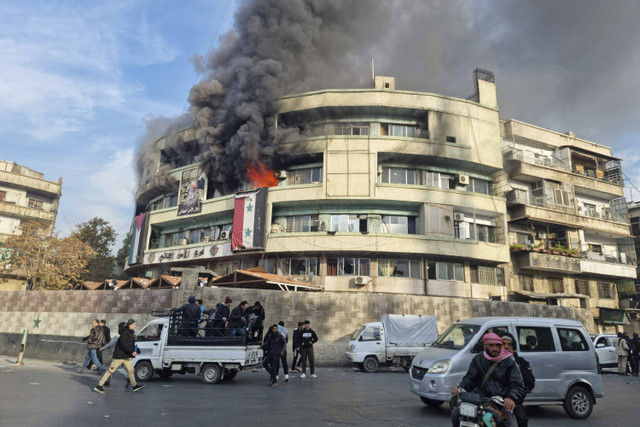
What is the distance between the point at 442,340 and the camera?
8.58m

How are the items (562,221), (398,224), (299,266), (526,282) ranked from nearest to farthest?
(299,266), (398,224), (526,282), (562,221)

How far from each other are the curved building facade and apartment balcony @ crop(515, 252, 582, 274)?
148 cm

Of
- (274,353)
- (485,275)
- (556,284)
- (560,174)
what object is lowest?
(274,353)

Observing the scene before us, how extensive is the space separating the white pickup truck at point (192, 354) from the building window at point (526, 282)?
29.7 m

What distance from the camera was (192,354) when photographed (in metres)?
11.2

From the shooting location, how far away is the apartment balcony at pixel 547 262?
3325 cm

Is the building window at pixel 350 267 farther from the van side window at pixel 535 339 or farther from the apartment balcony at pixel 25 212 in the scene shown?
the apartment balcony at pixel 25 212

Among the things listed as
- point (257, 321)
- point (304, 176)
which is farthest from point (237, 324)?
point (304, 176)

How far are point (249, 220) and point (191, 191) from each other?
836 cm

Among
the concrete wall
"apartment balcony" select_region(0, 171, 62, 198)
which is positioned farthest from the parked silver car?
"apartment balcony" select_region(0, 171, 62, 198)

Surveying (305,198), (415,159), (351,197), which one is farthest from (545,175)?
(305,198)

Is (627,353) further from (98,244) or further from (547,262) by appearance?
(98,244)

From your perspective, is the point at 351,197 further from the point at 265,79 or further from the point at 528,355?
the point at 528,355

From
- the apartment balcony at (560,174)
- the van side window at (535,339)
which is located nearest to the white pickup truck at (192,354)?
the van side window at (535,339)
